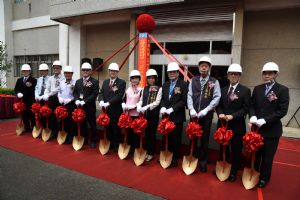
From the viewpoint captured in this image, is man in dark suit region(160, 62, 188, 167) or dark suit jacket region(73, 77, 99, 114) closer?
man in dark suit region(160, 62, 188, 167)

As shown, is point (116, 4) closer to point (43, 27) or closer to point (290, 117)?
point (43, 27)

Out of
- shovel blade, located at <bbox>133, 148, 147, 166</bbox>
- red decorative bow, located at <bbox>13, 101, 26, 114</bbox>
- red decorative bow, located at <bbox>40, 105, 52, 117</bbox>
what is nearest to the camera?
shovel blade, located at <bbox>133, 148, 147, 166</bbox>

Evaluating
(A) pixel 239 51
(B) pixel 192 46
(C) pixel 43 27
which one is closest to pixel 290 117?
(A) pixel 239 51

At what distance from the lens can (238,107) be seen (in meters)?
3.47

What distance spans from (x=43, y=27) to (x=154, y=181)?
12.7m

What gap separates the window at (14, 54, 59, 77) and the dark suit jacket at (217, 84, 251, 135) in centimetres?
1172

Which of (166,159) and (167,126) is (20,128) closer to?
(166,159)

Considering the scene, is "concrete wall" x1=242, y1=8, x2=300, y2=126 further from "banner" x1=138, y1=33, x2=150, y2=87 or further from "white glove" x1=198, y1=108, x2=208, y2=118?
"white glove" x1=198, y1=108, x2=208, y2=118

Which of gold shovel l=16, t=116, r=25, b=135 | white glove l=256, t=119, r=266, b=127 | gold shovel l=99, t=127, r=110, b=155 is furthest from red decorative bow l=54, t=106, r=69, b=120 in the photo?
white glove l=256, t=119, r=266, b=127

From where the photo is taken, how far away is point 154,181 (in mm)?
3471

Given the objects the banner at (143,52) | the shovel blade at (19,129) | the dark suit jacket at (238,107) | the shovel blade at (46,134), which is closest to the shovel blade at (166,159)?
the dark suit jacket at (238,107)

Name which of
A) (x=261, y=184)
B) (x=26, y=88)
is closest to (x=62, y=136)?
(x=26, y=88)

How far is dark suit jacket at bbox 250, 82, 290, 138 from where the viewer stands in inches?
124

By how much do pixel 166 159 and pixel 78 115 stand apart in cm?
191
